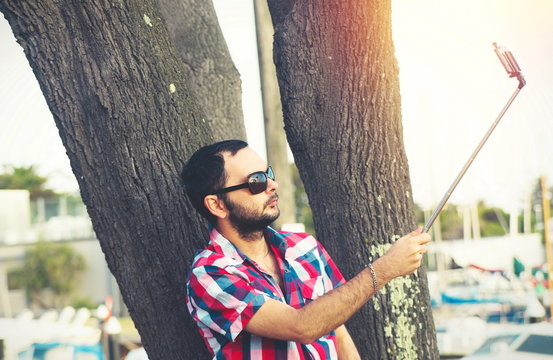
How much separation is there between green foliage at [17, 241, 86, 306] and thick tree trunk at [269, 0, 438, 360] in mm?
38271

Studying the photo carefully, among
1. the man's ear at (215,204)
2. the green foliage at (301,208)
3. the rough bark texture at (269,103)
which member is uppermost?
the rough bark texture at (269,103)

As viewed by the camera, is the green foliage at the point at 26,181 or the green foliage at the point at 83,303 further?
the green foliage at the point at 26,181

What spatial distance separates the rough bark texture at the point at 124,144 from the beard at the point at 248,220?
38cm

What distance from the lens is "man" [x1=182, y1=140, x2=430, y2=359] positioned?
87.9 inches

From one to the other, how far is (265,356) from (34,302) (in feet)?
135

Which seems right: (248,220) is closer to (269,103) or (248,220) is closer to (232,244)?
(232,244)

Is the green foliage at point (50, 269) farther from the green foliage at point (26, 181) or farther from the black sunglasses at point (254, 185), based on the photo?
the black sunglasses at point (254, 185)

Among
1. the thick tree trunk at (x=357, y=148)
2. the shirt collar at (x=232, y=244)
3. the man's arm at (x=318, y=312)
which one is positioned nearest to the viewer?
the man's arm at (x=318, y=312)

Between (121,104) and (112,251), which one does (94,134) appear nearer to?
(121,104)

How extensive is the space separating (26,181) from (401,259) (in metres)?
49.2

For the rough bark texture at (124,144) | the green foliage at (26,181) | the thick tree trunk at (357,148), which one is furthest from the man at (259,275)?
the green foliage at (26,181)

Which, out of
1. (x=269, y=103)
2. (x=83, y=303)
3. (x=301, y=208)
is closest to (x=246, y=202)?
(x=269, y=103)

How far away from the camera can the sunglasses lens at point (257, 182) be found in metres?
2.51

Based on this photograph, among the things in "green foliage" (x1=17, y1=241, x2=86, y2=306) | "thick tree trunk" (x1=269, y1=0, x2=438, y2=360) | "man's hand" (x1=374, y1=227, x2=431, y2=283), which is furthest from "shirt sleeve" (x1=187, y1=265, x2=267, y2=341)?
→ "green foliage" (x1=17, y1=241, x2=86, y2=306)
